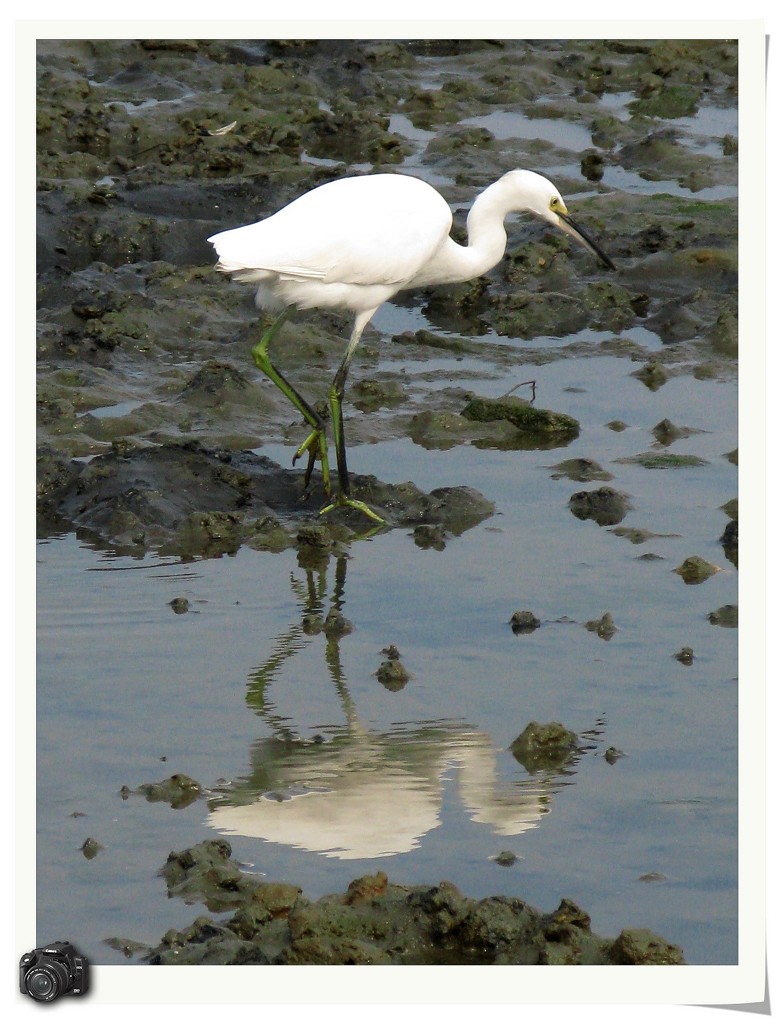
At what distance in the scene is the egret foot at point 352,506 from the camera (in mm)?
7191

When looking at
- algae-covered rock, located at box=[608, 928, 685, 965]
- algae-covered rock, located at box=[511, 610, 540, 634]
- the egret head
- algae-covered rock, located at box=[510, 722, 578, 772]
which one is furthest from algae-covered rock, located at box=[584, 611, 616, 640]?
the egret head

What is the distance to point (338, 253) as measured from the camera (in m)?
7.23

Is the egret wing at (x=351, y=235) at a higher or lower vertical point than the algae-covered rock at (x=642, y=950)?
higher

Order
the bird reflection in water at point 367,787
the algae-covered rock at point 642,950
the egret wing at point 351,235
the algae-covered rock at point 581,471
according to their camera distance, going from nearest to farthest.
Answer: the algae-covered rock at point 642,950 → the bird reflection in water at point 367,787 → the egret wing at point 351,235 → the algae-covered rock at point 581,471

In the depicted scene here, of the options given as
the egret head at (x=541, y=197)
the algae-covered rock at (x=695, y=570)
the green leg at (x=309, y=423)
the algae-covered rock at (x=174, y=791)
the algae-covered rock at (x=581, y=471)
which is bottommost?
the algae-covered rock at (x=174, y=791)

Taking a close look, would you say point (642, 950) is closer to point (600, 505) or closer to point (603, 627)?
point (603, 627)

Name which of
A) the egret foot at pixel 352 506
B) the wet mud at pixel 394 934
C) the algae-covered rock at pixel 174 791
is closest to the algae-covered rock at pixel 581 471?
the egret foot at pixel 352 506

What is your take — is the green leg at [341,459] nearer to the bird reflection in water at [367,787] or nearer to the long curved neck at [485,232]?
the long curved neck at [485,232]

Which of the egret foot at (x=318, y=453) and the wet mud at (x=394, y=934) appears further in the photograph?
the egret foot at (x=318, y=453)

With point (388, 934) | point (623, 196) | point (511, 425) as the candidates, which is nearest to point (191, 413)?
point (511, 425)

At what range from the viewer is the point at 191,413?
27.0ft

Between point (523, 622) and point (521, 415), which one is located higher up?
point (521, 415)

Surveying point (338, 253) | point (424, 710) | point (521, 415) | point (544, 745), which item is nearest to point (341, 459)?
point (338, 253)
